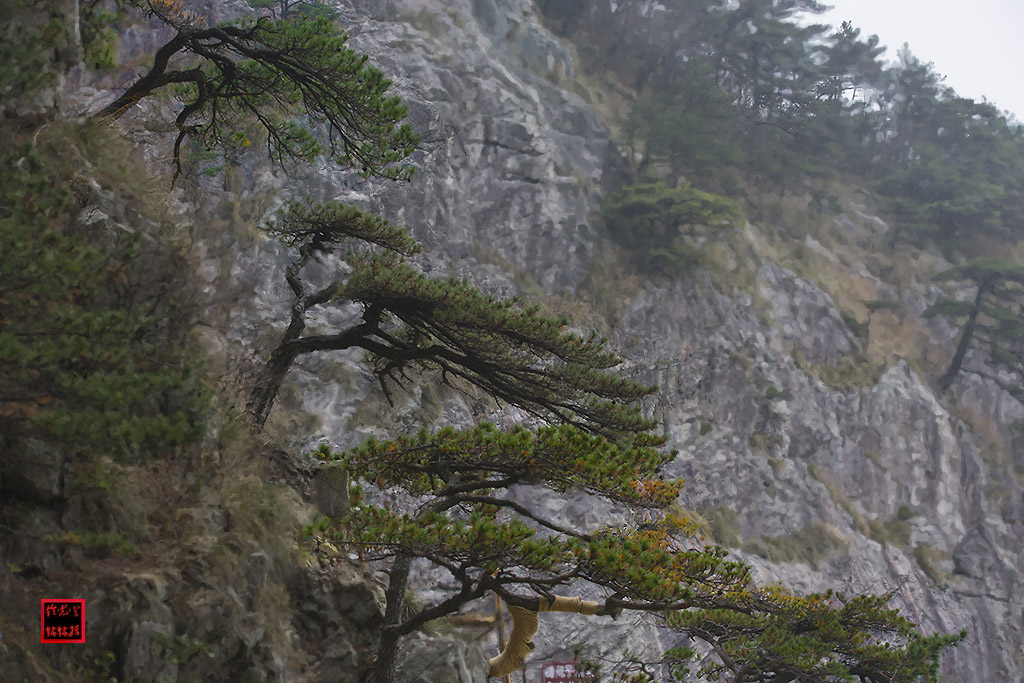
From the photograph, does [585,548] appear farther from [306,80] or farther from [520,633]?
[306,80]

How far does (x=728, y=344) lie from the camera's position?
25203 millimetres

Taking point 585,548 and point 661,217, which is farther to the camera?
point 661,217

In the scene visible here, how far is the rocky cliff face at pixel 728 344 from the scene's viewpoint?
2216 cm

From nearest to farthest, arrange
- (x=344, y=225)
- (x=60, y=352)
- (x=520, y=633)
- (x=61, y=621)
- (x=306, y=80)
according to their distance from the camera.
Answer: (x=60, y=352) < (x=61, y=621) < (x=520, y=633) < (x=306, y=80) < (x=344, y=225)

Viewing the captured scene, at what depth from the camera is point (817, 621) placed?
324 inches

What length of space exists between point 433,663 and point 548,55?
25287 millimetres

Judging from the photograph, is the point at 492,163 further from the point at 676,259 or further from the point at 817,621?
the point at 817,621

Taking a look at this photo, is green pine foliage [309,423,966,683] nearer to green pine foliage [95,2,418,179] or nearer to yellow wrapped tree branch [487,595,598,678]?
yellow wrapped tree branch [487,595,598,678]

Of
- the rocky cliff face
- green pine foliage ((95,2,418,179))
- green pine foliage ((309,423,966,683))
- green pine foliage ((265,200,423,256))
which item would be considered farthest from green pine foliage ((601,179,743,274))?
green pine foliage ((309,423,966,683))

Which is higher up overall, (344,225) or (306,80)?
(306,80)

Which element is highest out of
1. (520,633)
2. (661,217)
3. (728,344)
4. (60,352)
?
(661,217)

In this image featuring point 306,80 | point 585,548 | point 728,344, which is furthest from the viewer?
point 728,344

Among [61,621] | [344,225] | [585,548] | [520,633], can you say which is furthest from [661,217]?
[61,621]

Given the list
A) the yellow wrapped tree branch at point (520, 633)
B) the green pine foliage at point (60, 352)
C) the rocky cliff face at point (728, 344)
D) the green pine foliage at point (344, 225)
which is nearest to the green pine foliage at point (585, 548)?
the yellow wrapped tree branch at point (520, 633)
